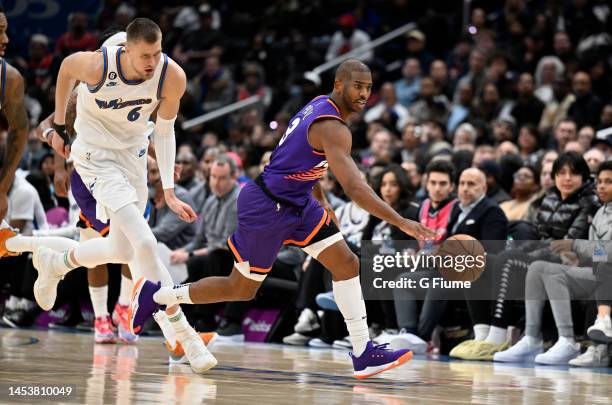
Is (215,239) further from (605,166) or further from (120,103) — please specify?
(605,166)

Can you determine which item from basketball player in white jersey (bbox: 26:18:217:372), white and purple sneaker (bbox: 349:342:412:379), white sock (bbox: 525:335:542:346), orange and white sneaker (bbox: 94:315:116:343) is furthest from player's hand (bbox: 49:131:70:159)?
white sock (bbox: 525:335:542:346)

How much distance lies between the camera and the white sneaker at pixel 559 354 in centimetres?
836

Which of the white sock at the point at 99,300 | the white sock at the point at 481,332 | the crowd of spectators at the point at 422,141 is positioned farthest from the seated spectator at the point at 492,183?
the white sock at the point at 99,300

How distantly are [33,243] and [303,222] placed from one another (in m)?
2.42

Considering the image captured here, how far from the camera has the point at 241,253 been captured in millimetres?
6660

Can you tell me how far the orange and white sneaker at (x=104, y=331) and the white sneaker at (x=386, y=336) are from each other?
225 centimetres

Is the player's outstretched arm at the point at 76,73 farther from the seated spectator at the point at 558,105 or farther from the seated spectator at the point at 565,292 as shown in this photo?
the seated spectator at the point at 558,105

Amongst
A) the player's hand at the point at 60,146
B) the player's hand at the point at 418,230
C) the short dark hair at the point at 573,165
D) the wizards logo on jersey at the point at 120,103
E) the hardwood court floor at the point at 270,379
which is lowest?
the hardwood court floor at the point at 270,379

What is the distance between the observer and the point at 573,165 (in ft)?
29.6

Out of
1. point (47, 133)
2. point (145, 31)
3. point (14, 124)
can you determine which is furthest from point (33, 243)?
point (145, 31)

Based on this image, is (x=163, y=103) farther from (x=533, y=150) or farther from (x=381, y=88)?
(x=381, y=88)

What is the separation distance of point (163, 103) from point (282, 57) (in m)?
10.5

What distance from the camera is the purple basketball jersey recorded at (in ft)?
21.3

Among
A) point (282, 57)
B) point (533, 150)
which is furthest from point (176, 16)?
point (533, 150)
